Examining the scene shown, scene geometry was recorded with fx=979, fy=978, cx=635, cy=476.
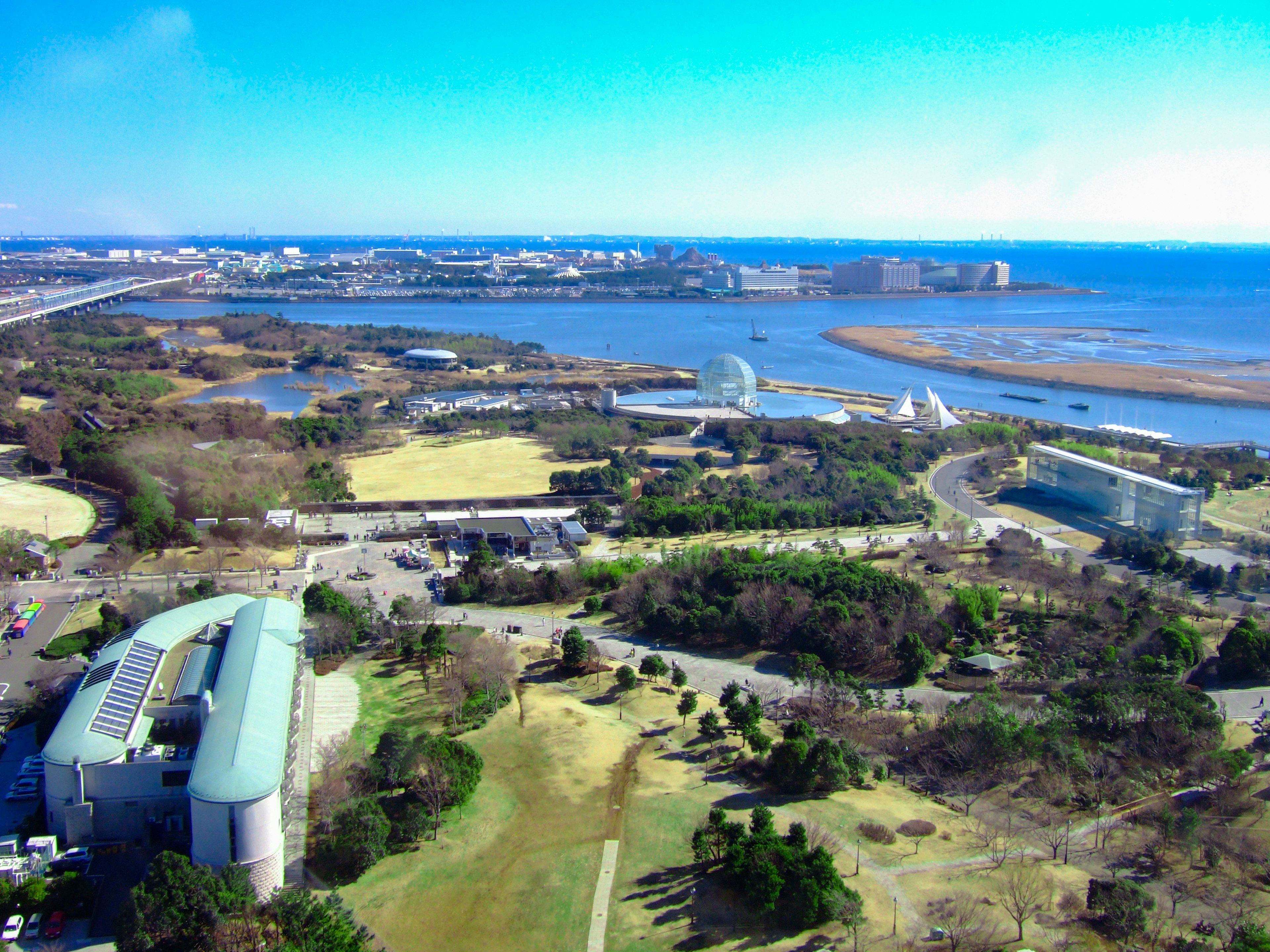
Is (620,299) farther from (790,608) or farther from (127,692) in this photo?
(127,692)

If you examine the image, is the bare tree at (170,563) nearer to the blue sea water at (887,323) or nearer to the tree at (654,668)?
the tree at (654,668)

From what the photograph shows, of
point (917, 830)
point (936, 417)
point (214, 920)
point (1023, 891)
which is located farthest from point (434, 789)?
point (936, 417)

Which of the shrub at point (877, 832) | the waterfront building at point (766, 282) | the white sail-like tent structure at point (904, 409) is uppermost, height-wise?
the waterfront building at point (766, 282)

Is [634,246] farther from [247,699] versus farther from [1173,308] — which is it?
[247,699]

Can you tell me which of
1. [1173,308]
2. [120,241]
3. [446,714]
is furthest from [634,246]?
[446,714]

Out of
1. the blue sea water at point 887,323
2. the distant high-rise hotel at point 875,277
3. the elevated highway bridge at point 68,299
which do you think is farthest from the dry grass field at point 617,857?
the distant high-rise hotel at point 875,277

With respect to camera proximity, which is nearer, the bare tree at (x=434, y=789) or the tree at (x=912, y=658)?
the bare tree at (x=434, y=789)

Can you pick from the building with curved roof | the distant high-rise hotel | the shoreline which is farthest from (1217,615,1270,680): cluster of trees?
the distant high-rise hotel
